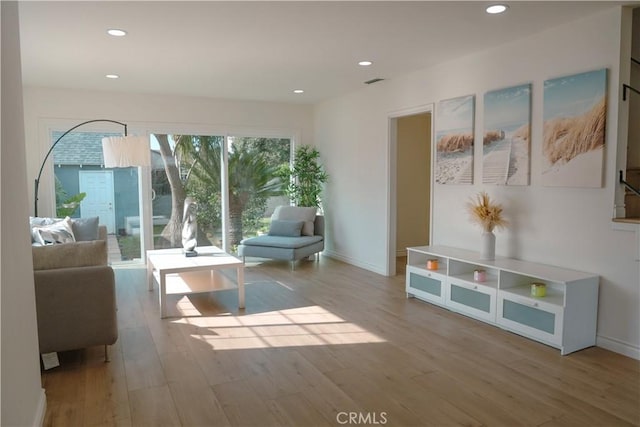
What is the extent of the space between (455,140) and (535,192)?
3.59ft

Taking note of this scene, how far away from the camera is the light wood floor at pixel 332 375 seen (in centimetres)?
250

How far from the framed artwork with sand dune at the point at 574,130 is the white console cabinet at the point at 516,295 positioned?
773 millimetres

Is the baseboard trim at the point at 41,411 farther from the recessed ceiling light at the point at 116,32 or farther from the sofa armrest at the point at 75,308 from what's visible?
the recessed ceiling light at the point at 116,32

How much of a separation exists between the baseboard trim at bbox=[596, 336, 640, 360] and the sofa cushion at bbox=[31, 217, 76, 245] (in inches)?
194

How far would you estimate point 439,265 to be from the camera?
15.7ft

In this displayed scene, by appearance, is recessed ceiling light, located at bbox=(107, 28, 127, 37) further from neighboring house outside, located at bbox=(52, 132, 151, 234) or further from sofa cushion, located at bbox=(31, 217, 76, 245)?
neighboring house outside, located at bbox=(52, 132, 151, 234)

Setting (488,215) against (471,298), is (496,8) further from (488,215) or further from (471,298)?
(471,298)

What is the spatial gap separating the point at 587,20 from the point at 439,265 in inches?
100

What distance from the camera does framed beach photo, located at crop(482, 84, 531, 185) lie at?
3.98m

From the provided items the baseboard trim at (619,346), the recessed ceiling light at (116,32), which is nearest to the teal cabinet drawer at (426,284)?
the baseboard trim at (619,346)

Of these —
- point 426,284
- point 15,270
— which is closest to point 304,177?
point 426,284

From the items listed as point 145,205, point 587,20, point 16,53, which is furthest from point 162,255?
point 587,20

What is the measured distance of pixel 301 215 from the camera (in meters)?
6.91

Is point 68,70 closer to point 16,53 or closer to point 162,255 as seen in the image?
point 162,255
